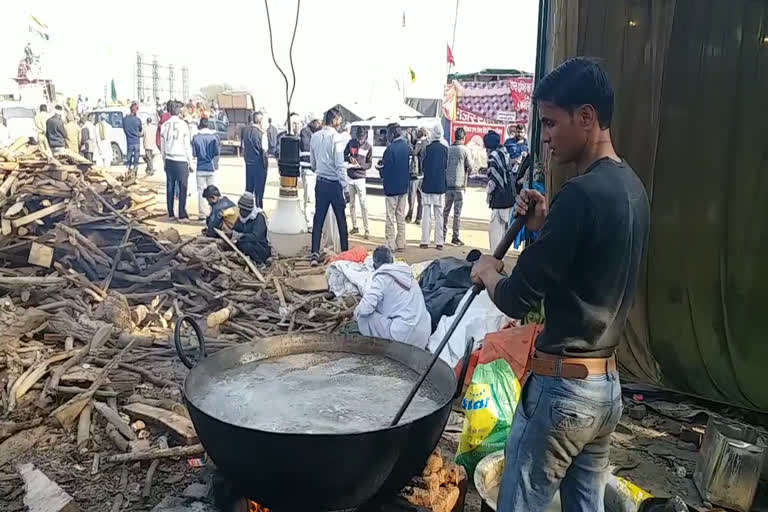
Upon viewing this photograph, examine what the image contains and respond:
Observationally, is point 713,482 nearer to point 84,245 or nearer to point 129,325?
point 129,325

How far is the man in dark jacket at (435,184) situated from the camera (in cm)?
1054

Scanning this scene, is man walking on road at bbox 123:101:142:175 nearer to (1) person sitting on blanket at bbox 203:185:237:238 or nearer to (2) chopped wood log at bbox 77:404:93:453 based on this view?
(1) person sitting on blanket at bbox 203:185:237:238

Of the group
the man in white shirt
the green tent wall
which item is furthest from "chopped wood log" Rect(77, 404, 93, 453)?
the man in white shirt

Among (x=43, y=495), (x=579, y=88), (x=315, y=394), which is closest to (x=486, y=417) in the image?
(x=315, y=394)

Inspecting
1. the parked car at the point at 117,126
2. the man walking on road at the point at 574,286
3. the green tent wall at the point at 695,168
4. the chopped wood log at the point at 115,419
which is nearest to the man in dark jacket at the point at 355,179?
the green tent wall at the point at 695,168

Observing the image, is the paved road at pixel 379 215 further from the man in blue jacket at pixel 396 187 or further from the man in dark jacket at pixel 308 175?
the man in dark jacket at pixel 308 175

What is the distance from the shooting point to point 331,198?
9156mm

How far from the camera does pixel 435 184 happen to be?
10539mm

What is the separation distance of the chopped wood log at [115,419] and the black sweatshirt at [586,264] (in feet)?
10.4

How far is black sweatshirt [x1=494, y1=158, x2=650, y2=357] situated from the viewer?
195cm

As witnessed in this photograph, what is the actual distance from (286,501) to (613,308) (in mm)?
1497

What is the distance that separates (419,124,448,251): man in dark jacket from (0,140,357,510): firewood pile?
2.81 meters

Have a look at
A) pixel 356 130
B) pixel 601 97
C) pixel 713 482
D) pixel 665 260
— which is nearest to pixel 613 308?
pixel 601 97

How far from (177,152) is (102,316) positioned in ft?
20.9
